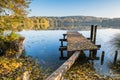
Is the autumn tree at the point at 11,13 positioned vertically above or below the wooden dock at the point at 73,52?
above

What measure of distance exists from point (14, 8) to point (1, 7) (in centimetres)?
111

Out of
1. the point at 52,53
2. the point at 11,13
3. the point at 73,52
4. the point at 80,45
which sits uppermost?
the point at 11,13

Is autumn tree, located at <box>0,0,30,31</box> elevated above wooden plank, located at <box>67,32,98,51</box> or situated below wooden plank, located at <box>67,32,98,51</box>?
above

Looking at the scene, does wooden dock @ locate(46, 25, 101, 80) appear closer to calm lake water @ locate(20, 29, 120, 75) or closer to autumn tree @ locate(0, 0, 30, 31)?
calm lake water @ locate(20, 29, 120, 75)

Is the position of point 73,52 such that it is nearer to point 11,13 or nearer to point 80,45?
point 80,45

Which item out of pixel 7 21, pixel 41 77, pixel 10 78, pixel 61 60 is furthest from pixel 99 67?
pixel 7 21

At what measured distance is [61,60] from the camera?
1362cm

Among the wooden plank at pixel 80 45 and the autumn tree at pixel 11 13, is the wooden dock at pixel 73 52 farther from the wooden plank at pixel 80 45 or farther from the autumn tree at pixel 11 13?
the autumn tree at pixel 11 13

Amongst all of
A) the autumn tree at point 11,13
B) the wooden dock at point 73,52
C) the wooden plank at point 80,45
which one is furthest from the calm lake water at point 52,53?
the autumn tree at point 11,13

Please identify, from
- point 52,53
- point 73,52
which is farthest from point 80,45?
point 52,53

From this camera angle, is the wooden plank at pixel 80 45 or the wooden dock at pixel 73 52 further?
the wooden plank at pixel 80 45

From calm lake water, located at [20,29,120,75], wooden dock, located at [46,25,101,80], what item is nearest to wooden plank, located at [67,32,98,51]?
wooden dock, located at [46,25,101,80]

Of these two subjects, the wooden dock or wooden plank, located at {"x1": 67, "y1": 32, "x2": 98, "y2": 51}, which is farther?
wooden plank, located at {"x1": 67, "y1": 32, "x2": 98, "y2": 51}

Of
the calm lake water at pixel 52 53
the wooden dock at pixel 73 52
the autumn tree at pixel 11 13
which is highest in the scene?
the autumn tree at pixel 11 13
